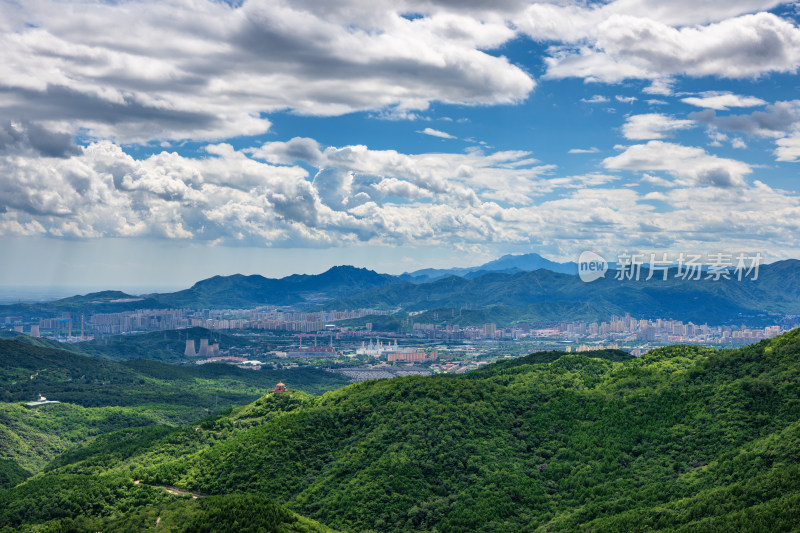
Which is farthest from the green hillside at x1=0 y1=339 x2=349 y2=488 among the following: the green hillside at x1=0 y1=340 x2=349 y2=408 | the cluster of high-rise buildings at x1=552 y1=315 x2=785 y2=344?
the cluster of high-rise buildings at x1=552 y1=315 x2=785 y2=344

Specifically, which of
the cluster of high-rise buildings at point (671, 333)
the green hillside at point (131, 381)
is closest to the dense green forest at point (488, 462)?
the green hillside at point (131, 381)

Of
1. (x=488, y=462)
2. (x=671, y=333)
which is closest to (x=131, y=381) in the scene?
(x=488, y=462)

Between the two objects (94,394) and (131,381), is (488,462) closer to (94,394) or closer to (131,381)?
(94,394)

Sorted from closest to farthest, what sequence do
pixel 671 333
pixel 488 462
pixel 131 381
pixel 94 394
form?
pixel 488 462, pixel 94 394, pixel 131 381, pixel 671 333

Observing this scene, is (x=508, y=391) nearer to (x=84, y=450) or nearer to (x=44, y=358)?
(x=84, y=450)

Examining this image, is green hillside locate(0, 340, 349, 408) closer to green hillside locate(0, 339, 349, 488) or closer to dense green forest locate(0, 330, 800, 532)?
green hillside locate(0, 339, 349, 488)

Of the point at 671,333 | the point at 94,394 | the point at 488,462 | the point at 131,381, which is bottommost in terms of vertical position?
the point at 131,381

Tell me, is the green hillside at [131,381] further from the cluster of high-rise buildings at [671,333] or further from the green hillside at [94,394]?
the cluster of high-rise buildings at [671,333]

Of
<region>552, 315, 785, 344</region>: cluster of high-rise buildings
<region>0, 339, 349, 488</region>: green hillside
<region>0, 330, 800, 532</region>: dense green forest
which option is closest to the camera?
<region>0, 330, 800, 532</region>: dense green forest
